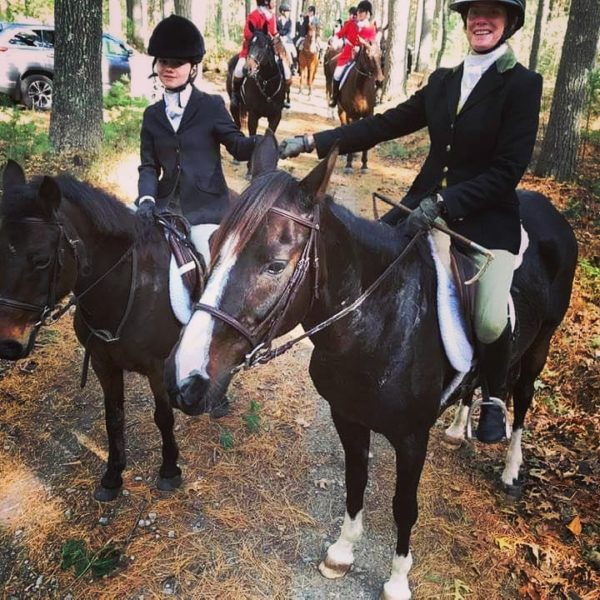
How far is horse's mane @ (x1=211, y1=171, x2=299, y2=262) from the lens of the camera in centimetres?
182

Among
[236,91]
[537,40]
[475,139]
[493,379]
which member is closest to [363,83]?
[236,91]

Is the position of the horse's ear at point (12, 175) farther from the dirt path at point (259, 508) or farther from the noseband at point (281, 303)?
the dirt path at point (259, 508)

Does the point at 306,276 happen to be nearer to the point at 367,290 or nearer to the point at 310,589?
the point at 367,290

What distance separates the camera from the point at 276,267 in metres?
1.86

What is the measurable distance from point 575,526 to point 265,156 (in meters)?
3.45

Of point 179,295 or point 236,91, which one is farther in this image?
point 236,91

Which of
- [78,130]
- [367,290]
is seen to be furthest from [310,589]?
[78,130]

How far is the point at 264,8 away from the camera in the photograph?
10.8 metres

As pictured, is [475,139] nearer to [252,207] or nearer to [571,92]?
[252,207]

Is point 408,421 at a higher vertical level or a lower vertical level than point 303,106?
lower

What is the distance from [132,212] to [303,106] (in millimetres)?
16976

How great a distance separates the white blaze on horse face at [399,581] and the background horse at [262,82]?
883 centimetres

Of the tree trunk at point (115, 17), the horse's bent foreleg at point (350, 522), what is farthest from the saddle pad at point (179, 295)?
the tree trunk at point (115, 17)

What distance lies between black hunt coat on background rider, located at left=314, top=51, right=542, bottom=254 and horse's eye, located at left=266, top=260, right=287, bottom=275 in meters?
1.01
